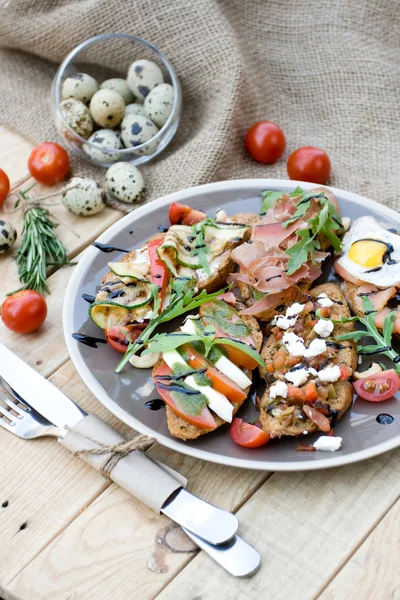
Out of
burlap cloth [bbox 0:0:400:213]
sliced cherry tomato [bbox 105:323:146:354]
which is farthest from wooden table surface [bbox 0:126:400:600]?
burlap cloth [bbox 0:0:400:213]

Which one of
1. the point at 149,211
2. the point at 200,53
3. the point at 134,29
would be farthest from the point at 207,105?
the point at 149,211

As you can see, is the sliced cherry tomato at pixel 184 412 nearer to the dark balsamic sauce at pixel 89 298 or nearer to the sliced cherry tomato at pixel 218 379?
the sliced cherry tomato at pixel 218 379

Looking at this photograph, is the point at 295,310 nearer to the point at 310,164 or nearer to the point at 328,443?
the point at 328,443

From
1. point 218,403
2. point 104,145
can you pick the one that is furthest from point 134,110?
point 218,403

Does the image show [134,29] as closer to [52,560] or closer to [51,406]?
[51,406]

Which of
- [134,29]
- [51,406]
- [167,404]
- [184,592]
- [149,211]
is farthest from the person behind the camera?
[134,29]
